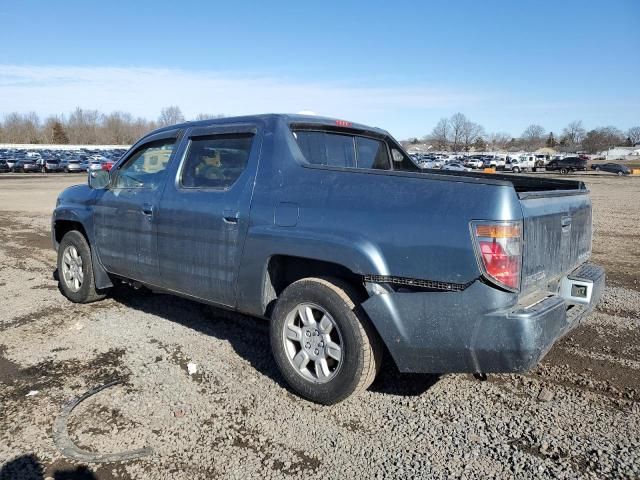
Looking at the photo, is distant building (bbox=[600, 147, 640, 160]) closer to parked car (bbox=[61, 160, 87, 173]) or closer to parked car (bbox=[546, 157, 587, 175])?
parked car (bbox=[546, 157, 587, 175])

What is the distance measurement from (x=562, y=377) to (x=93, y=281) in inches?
178

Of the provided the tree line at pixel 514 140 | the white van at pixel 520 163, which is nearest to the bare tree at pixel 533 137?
the tree line at pixel 514 140

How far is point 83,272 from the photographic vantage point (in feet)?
18.0

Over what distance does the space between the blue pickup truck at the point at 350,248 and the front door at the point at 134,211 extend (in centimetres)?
2

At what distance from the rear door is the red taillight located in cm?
168

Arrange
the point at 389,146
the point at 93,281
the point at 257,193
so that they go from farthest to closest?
1. the point at 93,281
2. the point at 389,146
3. the point at 257,193

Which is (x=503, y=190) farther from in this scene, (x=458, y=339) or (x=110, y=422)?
(x=110, y=422)

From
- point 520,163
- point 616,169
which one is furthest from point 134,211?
point 520,163

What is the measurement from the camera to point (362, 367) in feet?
10.4

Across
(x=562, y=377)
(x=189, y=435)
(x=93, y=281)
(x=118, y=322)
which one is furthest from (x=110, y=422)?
(x=562, y=377)

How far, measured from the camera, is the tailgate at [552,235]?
299cm

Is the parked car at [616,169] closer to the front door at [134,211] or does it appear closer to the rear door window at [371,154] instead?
the rear door window at [371,154]

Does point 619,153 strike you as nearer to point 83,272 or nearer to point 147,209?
point 83,272

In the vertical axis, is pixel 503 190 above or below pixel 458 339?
above
